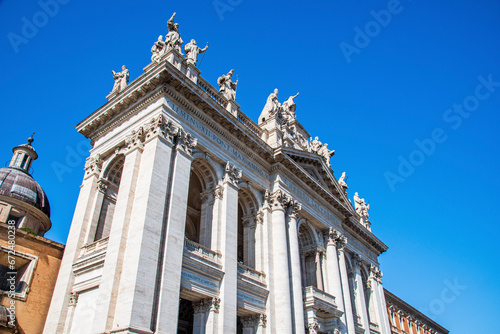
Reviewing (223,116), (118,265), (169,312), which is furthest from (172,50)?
(169,312)

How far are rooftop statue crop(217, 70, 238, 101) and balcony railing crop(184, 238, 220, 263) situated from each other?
9893mm

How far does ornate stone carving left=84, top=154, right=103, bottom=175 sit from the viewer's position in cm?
2253

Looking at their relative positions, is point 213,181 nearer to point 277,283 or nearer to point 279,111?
point 277,283

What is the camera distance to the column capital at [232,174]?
22291mm

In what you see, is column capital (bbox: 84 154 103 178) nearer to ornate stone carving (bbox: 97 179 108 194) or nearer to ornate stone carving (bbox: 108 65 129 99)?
ornate stone carving (bbox: 97 179 108 194)

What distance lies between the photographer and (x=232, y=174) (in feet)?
74.3

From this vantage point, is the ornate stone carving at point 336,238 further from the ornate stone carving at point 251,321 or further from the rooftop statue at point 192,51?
the rooftop statue at point 192,51

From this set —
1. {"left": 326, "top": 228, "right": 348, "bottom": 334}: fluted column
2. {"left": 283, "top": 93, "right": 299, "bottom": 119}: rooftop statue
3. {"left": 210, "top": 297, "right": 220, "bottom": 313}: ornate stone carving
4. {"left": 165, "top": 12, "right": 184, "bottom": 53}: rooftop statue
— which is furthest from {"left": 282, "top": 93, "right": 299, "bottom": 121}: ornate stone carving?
{"left": 210, "top": 297, "right": 220, "bottom": 313}: ornate stone carving

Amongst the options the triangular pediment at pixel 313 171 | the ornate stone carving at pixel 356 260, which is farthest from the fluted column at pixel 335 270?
the ornate stone carving at pixel 356 260

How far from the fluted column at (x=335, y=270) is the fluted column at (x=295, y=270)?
15.3ft

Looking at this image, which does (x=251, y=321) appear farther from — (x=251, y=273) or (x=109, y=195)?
(x=109, y=195)

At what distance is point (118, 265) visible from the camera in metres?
16.2

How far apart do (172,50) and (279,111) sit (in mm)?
10806

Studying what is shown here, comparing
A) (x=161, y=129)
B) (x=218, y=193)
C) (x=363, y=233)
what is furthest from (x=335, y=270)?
(x=161, y=129)
